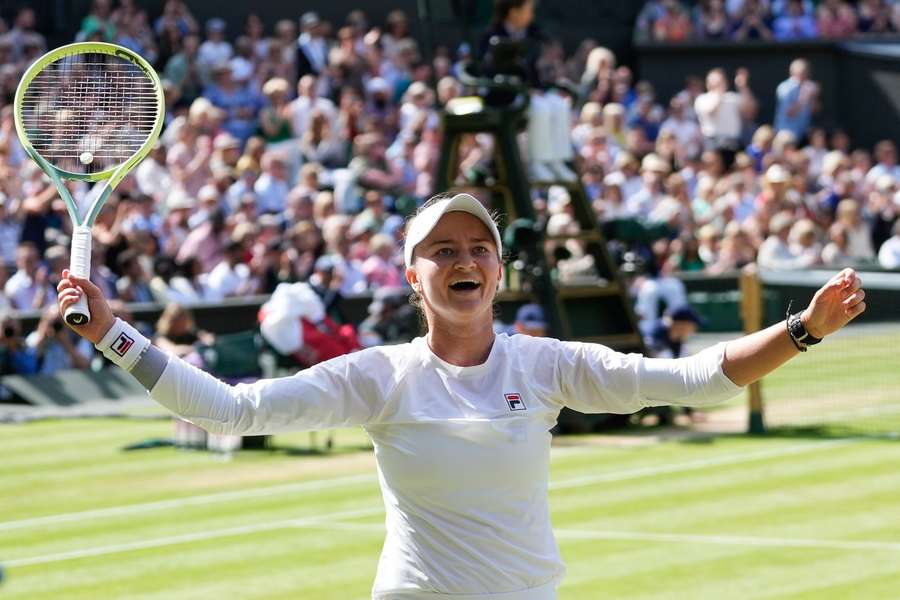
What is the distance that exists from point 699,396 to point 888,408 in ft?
39.9

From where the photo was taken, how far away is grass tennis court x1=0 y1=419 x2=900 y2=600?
936 centimetres

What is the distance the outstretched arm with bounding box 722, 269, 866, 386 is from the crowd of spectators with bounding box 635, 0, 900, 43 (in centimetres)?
2482

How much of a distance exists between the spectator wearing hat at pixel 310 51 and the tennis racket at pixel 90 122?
56.1 feet

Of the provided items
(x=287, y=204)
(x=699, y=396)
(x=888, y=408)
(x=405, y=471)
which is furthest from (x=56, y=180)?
(x=287, y=204)

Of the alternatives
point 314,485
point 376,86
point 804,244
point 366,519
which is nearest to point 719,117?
point 804,244

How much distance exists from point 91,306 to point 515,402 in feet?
3.55

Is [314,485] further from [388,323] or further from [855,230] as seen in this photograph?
[855,230]

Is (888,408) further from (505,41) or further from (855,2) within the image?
(855,2)

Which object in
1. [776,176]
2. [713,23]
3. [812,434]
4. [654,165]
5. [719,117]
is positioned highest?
[713,23]

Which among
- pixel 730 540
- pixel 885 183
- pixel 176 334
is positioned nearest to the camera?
pixel 730 540

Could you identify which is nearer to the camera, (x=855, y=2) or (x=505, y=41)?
(x=505, y=41)

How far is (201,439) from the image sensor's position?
49.0 feet

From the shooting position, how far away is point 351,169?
21.6 m

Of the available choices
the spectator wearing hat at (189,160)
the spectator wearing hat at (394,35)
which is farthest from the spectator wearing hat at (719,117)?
the spectator wearing hat at (189,160)
